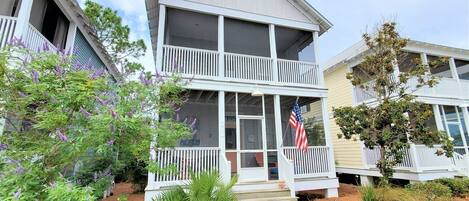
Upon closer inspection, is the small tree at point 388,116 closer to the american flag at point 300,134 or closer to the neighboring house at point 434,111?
the american flag at point 300,134

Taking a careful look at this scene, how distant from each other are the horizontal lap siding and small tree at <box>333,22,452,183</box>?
492cm

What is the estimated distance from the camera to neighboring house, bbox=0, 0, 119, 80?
5.97 m

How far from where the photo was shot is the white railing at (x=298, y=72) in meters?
10.2

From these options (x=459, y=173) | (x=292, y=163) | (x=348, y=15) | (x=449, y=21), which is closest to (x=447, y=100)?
(x=459, y=173)

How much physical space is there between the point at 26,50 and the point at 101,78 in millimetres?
1269

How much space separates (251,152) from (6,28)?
815 cm

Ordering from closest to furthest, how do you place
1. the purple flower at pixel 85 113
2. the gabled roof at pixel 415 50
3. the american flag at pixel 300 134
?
the purple flower at pixel 85 113, the american flag at pixel 300 134, the gabled roof at pixel 415 50

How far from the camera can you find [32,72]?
379 centimetres

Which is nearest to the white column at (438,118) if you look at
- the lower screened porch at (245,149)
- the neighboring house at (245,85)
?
the lower screened porch at (245,149)

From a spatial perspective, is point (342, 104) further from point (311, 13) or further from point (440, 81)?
point (311, 13)

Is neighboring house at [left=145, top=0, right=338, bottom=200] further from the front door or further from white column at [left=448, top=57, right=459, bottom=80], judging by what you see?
white column at [left=448, top=57, right=459, bottom=80]

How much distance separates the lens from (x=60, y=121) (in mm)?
3711

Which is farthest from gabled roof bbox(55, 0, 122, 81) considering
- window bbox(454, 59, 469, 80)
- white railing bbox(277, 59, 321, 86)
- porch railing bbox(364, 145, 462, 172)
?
window bbox(454, 59, 469, 80)

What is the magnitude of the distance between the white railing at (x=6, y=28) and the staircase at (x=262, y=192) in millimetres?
7456
